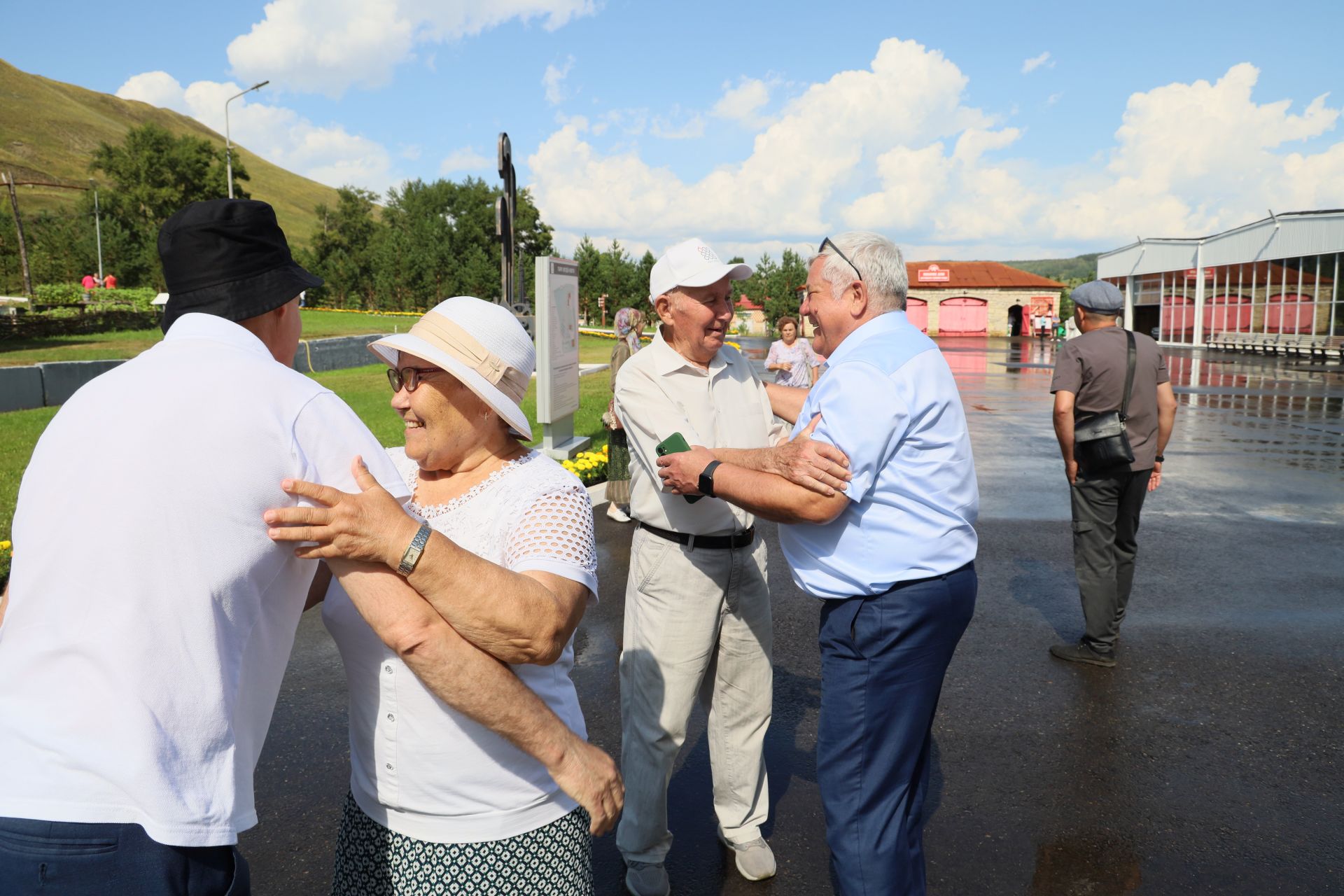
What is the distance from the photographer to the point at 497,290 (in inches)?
3066

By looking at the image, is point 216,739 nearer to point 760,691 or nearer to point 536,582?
point 536,582

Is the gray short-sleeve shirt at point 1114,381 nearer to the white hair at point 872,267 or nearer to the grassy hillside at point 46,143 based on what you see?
the white hair at point 872,267

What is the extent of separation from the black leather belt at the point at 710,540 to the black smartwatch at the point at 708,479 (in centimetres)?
46

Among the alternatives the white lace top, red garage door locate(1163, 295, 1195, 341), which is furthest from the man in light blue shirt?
red garage door locate(1163, 295, 1195, 341)

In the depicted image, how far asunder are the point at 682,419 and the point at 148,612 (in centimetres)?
204

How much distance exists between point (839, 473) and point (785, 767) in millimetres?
2164

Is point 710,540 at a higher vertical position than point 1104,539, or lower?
higher

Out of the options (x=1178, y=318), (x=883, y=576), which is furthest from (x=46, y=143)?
(x=883, y=576)

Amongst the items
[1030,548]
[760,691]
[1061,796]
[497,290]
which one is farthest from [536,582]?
[497,290]

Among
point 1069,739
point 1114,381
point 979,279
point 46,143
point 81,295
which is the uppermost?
point 46,143

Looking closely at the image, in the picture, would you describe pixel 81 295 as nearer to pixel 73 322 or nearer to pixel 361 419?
pixel 73 322

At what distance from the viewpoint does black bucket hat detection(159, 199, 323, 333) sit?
1636mm

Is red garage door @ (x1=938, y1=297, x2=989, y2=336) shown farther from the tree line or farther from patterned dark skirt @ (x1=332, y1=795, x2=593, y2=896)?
patterned dark skirt @ (x1=332, y1=795, x2=593, y2=896)

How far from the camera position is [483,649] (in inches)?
66.6
